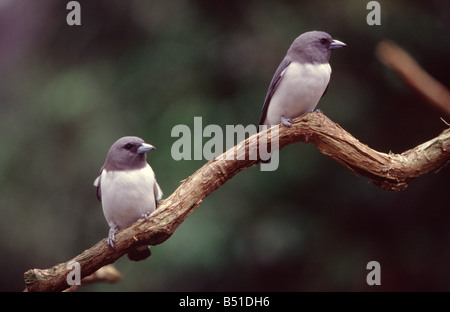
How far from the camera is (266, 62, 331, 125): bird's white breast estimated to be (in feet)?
8.77

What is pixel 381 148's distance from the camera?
3951 mm

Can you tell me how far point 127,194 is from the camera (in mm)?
2488

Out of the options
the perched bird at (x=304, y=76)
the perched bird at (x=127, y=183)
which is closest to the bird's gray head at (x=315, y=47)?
the perched bird at (x=304, y=76)

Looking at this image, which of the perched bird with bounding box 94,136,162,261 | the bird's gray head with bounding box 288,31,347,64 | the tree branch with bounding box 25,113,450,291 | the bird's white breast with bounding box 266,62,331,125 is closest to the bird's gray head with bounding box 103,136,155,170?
the perched bird with bounding box 94,136,162,261

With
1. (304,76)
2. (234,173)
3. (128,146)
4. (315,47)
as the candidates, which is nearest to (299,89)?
(304,76)

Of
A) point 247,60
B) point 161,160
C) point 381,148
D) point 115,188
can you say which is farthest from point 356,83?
point 115,188

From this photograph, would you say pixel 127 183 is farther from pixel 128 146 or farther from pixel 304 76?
pixel 304 76

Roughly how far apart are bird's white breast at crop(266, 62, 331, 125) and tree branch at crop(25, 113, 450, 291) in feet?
0.50

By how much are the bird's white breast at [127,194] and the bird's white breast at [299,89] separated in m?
0.76

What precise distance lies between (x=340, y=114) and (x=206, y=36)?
3.91 feet

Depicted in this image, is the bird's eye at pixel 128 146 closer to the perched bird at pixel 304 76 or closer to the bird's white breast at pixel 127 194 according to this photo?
the bird's white breast at pixel 127 194

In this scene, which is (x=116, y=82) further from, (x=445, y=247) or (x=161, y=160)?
(x=445, y=247)

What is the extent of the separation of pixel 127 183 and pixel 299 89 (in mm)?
977

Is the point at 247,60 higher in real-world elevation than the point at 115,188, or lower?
higher
